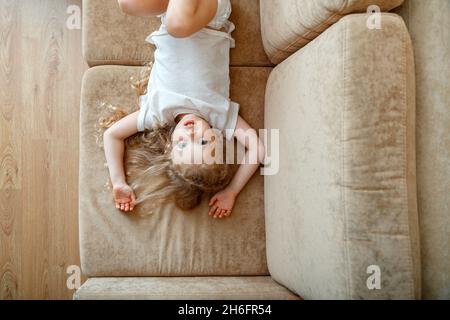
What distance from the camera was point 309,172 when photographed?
1082 millimetres

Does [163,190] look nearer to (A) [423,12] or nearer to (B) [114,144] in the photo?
(B) [114,144]

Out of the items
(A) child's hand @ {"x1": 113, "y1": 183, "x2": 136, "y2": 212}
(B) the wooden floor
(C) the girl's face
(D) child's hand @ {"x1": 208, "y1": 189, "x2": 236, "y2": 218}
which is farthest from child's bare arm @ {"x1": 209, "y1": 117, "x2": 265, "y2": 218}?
(B) the wooden floor

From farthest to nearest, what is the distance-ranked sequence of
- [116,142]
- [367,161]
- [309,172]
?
1. [116,142]
2. [309,172]
3. [367,161]

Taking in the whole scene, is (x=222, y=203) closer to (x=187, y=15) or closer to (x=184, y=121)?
(x=184, y=121)

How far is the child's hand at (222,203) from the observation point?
1.36 meters

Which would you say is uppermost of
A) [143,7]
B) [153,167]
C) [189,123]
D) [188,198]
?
[143,7]

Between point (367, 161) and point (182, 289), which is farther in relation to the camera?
point (182, 289)

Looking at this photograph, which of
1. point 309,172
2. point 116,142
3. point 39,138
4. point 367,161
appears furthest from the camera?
point 39,138

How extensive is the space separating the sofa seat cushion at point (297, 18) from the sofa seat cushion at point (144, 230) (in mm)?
473

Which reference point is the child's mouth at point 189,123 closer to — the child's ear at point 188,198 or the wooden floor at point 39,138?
the child's ear at point 188,198

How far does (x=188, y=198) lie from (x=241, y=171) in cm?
21

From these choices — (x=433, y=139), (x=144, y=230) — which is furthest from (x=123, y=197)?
(x=433, y=139)

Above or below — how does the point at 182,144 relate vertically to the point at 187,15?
below

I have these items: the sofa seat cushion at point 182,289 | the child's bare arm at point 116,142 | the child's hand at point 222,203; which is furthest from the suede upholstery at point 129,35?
the sofa seat cushion at point 182,289
